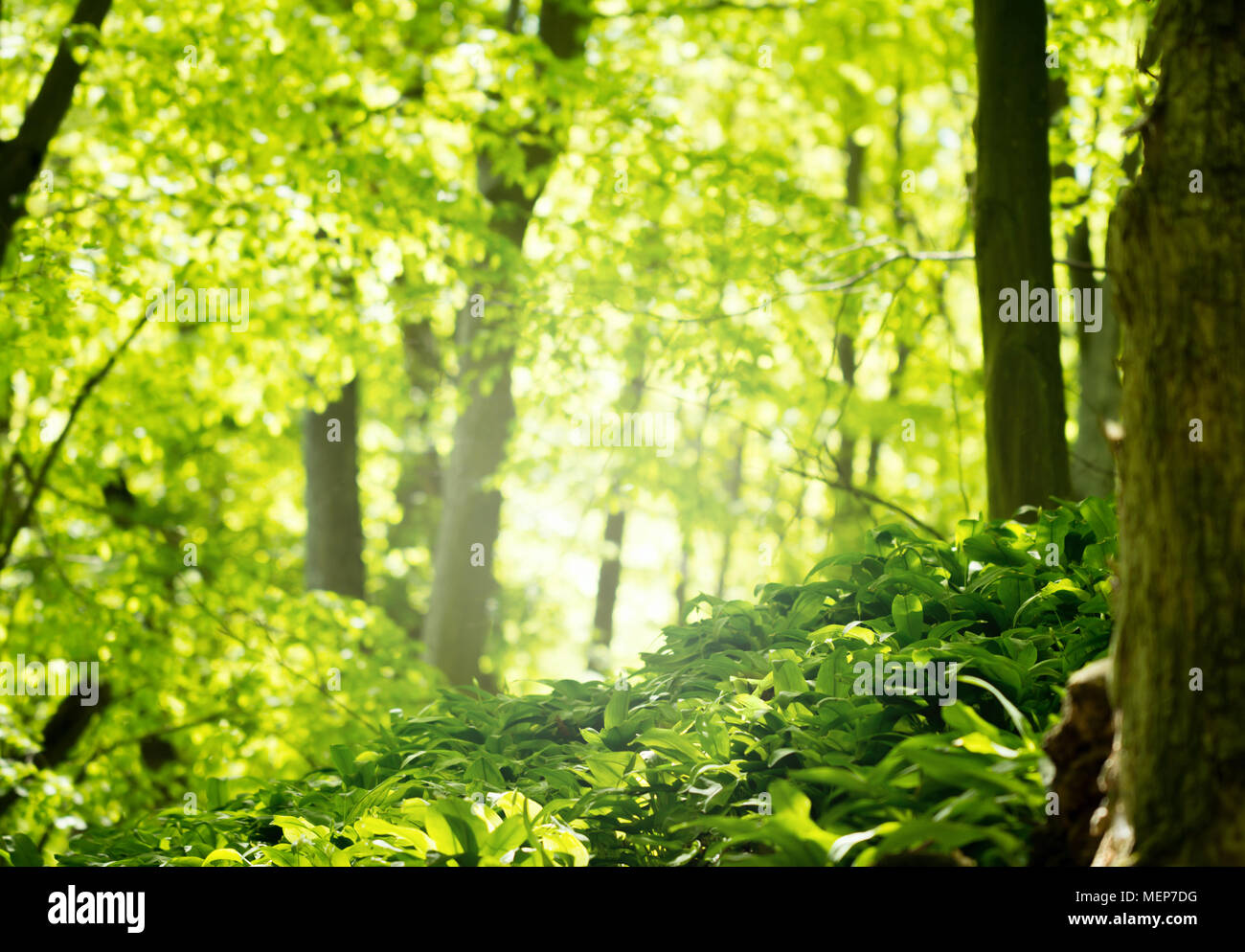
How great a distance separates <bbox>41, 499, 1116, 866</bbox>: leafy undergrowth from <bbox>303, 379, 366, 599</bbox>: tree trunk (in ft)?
22.8

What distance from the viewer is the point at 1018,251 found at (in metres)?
4.06

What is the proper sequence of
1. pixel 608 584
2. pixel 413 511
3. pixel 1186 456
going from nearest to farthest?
pixel 1186 456 < pixel 413 511 < pixel 608 584

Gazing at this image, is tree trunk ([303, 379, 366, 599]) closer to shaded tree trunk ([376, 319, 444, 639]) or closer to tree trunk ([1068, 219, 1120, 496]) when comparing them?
shaded tree trunk ([376, 319, 444, 639])

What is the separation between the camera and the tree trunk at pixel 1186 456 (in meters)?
1.46

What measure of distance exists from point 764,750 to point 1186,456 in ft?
3.78

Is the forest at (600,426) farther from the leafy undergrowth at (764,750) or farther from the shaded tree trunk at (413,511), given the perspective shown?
the shaded tree trunk at (413,511)

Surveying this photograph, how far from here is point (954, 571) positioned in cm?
286

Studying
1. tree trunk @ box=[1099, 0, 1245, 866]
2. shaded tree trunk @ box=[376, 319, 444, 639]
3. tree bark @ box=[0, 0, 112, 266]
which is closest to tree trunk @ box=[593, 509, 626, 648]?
shaded tree trunk @ box=[376, 319, 444, 639]

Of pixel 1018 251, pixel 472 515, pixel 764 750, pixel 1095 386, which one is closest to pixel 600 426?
pixel 472 515

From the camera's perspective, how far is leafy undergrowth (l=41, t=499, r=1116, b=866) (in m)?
1.75

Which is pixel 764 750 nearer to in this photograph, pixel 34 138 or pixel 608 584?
pixel 34 138

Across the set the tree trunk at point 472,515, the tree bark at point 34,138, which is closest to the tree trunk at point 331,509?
the tree trunk at point 472,515

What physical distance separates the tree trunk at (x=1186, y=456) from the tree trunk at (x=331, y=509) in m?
9.17
